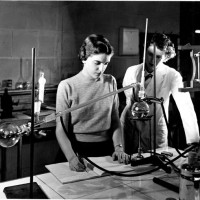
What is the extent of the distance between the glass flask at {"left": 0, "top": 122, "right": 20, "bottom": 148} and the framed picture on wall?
88.3 inches

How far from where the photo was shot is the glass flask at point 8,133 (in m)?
1.08

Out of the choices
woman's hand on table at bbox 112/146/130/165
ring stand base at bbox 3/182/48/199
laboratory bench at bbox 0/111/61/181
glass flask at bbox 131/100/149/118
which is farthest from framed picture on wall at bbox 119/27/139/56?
ring stand base at bbox 3/182/48/199

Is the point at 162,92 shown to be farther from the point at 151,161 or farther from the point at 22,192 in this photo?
the point at 22,192

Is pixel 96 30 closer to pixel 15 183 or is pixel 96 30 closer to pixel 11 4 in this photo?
pixel 11 4

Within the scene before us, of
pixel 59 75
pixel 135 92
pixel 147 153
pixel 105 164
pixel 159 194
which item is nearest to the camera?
pixel 159 194

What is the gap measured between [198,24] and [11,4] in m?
2.22

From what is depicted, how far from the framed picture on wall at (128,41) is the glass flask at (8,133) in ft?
7.36

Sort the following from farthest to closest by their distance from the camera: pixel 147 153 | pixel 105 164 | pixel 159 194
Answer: pixel 147 153, pixel 105 164, pixel 159 194

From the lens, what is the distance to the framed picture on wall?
10.5 feet

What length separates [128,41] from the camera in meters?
3.25

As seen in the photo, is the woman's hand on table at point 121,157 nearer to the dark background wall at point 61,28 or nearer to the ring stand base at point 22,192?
the ring stand base at point 22,192

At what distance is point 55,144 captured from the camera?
128 inches

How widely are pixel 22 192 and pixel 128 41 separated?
2.28 metres

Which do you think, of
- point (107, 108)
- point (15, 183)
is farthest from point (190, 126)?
point (15, 183)
